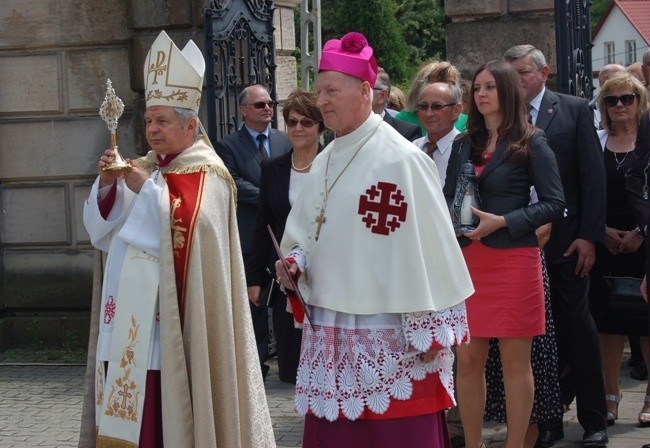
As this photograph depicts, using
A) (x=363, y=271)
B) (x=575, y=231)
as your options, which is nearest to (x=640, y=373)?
(x=575, y=231)

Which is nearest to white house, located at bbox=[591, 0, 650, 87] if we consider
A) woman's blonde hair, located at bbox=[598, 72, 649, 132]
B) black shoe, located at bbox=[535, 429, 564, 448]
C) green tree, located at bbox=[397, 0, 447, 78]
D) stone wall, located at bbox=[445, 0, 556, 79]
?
green tree, located at bbox=[397, 0, 447, 78]

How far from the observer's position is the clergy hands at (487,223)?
19.9 feet

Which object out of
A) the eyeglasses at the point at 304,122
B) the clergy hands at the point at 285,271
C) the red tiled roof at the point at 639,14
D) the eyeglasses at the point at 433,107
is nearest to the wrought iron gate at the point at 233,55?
the eyeglasses at the point at 304,122

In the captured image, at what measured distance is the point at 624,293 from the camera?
7188mm

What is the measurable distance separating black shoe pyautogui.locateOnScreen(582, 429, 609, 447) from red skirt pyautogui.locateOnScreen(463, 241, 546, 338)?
38.1 inches

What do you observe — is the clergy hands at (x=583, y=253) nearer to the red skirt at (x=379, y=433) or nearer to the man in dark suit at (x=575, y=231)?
the man in dark suit at (x=575, y=231)

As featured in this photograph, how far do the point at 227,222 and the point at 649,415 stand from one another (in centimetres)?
310

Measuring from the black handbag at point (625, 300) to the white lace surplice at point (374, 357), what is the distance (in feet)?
7.86

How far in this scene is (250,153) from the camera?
29.0 ft

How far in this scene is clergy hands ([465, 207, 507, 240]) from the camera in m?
6.05

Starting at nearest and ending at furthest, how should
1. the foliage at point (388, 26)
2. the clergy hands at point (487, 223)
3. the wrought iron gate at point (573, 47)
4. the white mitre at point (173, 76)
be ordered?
the white mitre at point (173, 76) → the clergy hands at point (487, 223) → the wrought iron gate at point (573, 47) → the foliage at point (388, 26)

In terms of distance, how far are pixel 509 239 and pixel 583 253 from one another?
783 millimetres

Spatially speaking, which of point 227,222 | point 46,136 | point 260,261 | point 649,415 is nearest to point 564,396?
point 649,415

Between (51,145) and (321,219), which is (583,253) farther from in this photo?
(51,145)
